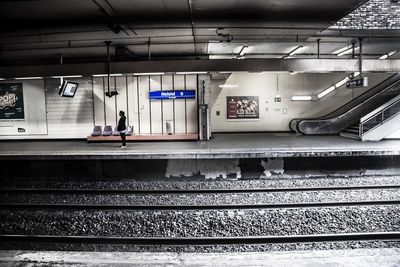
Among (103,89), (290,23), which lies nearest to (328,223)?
(290,23)

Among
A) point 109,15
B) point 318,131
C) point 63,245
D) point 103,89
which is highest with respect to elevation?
point 109,15

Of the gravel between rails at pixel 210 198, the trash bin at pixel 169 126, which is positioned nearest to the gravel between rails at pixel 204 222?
the gravel between rails at pixel 210 198

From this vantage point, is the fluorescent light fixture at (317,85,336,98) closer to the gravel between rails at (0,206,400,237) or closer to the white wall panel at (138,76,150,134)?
the white wall panel at (138,76,150,134)

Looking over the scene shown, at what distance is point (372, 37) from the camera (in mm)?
10562

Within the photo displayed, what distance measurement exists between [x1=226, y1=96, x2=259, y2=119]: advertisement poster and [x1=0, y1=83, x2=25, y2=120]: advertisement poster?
11.1 m

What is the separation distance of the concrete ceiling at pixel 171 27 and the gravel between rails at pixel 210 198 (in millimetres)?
4959

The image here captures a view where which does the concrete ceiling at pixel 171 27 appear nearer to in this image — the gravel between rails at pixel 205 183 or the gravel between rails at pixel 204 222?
the gravel between rails at pixel 205 183

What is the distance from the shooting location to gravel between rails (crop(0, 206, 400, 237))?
16.2 ft

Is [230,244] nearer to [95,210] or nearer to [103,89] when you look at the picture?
[95,210]

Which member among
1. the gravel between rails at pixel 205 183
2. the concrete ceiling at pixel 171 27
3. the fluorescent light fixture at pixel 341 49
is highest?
the fluorescent light fixture at pixel 341 49

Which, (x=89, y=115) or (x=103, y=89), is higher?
(x=103, y=89)

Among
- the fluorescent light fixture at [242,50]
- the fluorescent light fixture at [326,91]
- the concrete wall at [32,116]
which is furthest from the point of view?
the fluorescent light fixture at [326,91]

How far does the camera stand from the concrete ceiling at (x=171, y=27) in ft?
23.0

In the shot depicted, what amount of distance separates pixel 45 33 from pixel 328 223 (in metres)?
10.1
